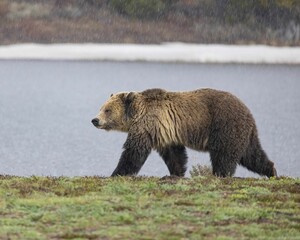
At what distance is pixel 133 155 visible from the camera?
48.0 feet

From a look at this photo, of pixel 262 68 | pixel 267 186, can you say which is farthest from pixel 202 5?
pixel 267 186

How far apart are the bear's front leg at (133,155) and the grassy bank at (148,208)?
140 centimetres

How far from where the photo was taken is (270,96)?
312ft

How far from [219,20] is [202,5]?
1591 millimetres

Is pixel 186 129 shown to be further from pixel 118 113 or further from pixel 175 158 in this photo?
pixel 118 113

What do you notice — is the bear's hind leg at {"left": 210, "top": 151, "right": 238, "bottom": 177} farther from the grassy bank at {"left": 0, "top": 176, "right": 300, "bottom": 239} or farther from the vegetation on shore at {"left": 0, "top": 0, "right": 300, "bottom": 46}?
the vegetation on shore at {"left": 0, "top": 0, "right": 300, "bottom": 46}

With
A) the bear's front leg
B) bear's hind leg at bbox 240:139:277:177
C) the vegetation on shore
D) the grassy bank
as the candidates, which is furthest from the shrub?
the grassy bank

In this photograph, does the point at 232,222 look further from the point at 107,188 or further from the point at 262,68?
the point at 262,68

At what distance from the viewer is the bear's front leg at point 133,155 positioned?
14.6 meters

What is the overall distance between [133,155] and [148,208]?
3.48 m

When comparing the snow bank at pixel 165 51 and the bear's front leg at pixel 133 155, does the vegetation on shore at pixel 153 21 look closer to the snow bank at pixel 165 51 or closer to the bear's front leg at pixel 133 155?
the snow bank at pixel 165 51

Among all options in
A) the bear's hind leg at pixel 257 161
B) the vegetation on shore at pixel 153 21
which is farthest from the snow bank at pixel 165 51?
the bear's hind leg at pixel 257 161

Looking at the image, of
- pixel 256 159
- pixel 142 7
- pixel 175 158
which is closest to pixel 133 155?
pixel 175 158

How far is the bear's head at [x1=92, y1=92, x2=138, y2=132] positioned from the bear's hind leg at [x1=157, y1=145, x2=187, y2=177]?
23.4 inches
